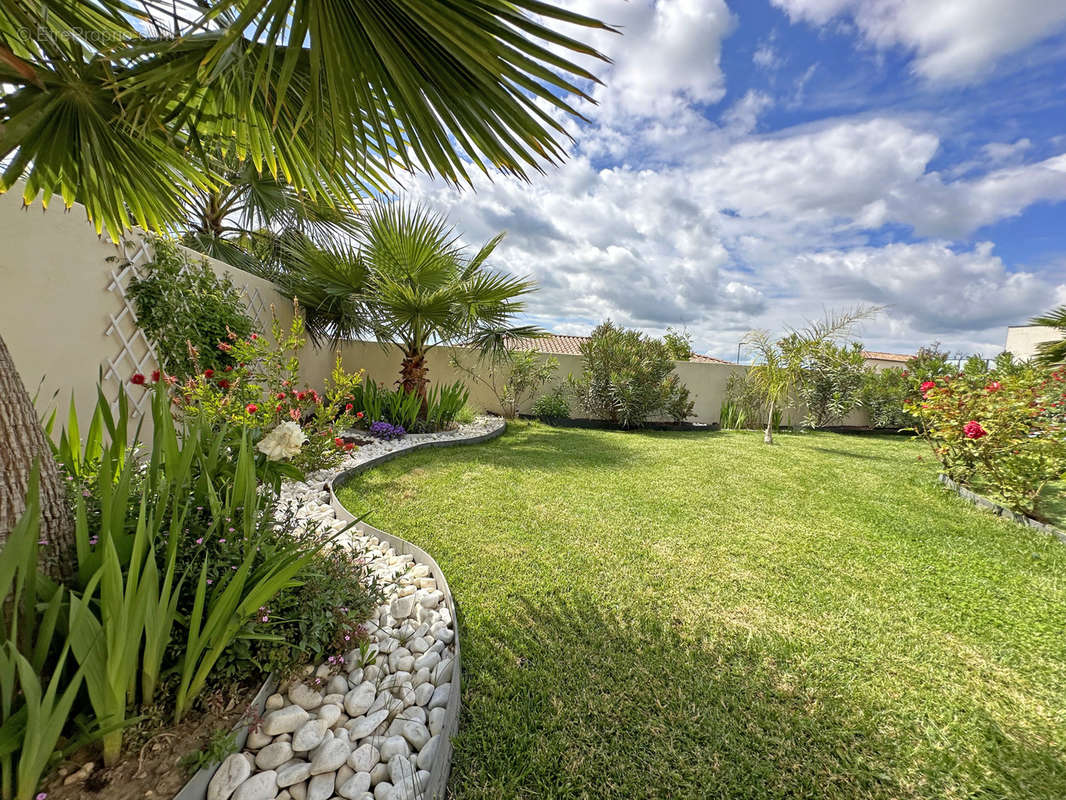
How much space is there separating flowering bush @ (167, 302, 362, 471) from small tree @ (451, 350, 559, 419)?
494cm

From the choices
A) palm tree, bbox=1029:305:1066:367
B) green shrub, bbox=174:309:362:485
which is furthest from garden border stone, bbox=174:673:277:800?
palm tree, bbox=1029:305:1066:367

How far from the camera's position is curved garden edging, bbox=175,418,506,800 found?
1.21m

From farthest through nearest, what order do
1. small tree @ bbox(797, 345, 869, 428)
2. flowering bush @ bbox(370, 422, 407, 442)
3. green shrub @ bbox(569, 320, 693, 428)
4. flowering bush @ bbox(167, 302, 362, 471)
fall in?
small tree @ bbox(797, 345, 869, 428), green shrub @ bbox(569, 320, 693, 428), flowering bush @ bbox(370, 422, 407, 442), flowering bush @ bbox(167, 302, 362, 471)

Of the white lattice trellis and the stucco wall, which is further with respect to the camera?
the white lattice trellis

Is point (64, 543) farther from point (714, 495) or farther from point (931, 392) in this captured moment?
point (931, 392)

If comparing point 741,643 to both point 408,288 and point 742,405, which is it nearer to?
point 408,288

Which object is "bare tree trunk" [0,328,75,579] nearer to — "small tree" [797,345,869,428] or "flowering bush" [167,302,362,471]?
"flowering bush" [167,302,362,471]

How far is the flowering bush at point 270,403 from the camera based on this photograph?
2.08 m

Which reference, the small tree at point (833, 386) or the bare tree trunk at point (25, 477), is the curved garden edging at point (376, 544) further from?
the small tree at point (833, 386)

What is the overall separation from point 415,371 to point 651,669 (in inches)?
239

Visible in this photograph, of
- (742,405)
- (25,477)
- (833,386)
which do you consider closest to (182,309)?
(25,477)

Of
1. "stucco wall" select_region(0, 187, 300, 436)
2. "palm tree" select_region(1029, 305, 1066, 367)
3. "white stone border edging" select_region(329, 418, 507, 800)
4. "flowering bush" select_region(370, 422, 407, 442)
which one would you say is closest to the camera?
"white stone border edging" select_region(329, 418, 507, 800)

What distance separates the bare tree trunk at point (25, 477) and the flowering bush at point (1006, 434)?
678 centimetres

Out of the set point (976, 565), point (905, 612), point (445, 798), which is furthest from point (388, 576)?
point (976, 565)
